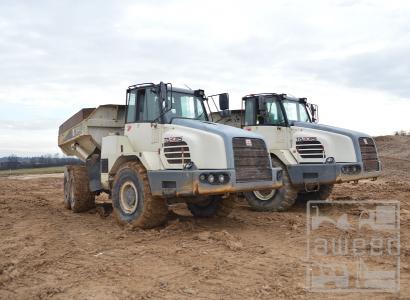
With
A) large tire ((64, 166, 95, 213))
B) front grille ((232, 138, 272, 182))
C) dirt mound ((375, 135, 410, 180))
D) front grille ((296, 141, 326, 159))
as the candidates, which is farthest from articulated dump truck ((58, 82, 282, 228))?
dirt mound ((375, 135, 410, 180))

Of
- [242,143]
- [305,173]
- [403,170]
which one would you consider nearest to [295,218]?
[305,173]

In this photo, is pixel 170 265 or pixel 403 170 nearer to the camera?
pixel 170 265

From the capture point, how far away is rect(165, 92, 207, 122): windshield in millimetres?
9086

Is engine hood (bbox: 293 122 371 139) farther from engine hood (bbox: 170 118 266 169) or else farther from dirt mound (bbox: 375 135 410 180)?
dirt mound (bbox: 375 135 410 180)

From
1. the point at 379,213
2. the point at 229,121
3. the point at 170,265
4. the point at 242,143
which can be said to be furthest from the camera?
the point at 229,121

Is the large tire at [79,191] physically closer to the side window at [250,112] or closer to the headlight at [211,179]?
the side window at [250,112]

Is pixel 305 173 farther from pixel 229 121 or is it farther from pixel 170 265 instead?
pixel 170 265

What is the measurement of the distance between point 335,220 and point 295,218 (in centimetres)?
77

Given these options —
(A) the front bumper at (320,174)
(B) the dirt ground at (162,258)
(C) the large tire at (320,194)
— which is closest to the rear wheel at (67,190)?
(B) the dirt ground at (162,258)

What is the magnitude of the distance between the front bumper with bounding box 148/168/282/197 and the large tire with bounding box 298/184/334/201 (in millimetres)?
4450

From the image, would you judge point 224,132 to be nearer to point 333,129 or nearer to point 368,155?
point 333,129

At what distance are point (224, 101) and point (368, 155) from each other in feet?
13.6

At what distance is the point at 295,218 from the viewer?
10055mm

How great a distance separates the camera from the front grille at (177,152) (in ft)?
26.9
